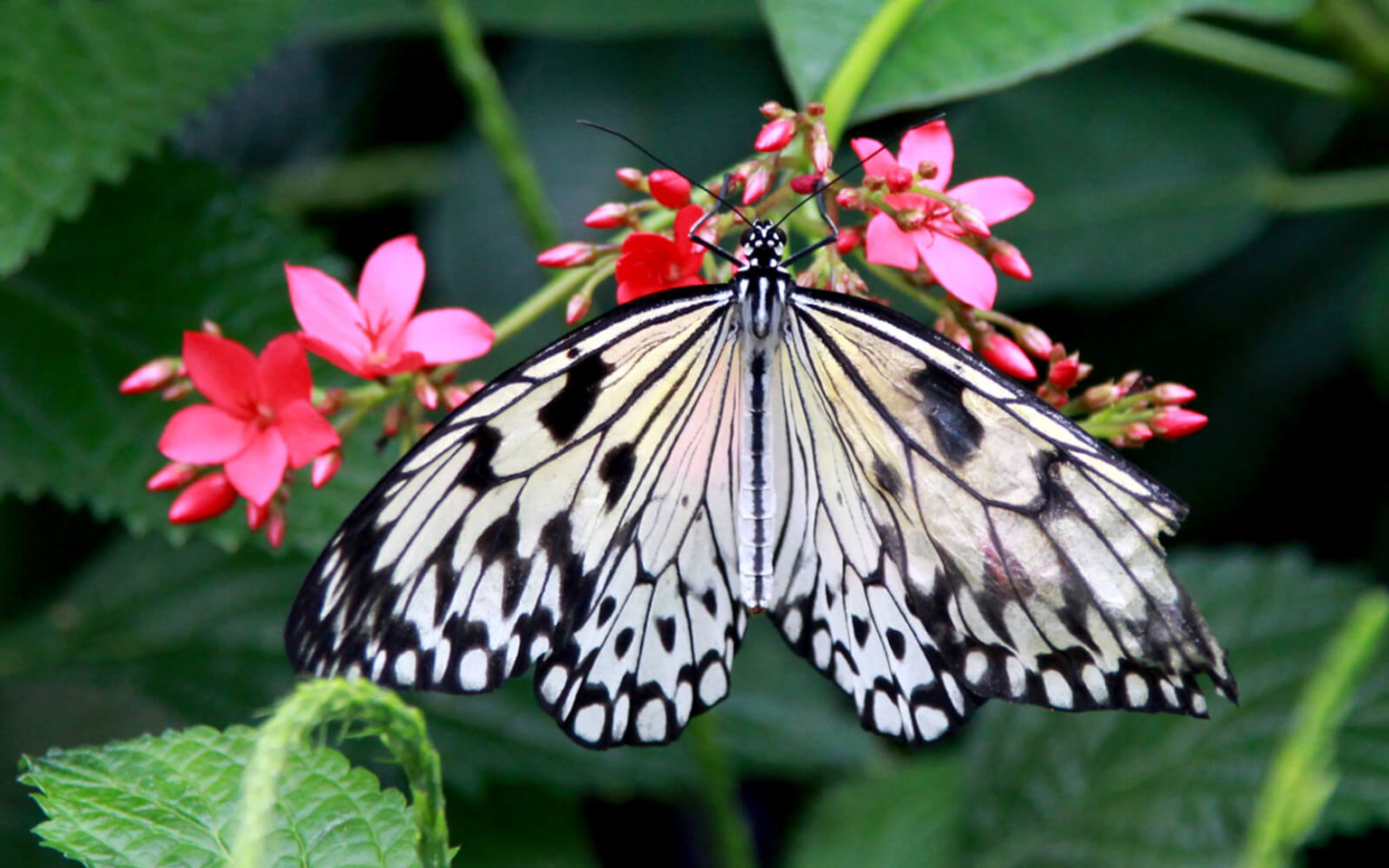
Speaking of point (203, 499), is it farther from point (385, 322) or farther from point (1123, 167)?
point (1123, 167)

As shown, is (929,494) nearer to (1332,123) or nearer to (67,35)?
(67,35)

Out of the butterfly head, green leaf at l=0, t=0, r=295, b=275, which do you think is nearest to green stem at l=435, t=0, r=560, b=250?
green leaf at l=0, t=0, r=295, b=275

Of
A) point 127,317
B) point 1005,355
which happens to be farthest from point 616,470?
point 127,317

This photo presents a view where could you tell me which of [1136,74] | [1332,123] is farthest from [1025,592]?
[1332,123]

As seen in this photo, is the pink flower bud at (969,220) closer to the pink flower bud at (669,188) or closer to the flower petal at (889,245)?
the flower petal at (889,245)

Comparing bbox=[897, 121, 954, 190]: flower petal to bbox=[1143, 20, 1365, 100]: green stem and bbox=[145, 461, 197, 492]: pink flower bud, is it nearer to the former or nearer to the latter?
bbox=[1143, 20, 1365, 100]: green stem
